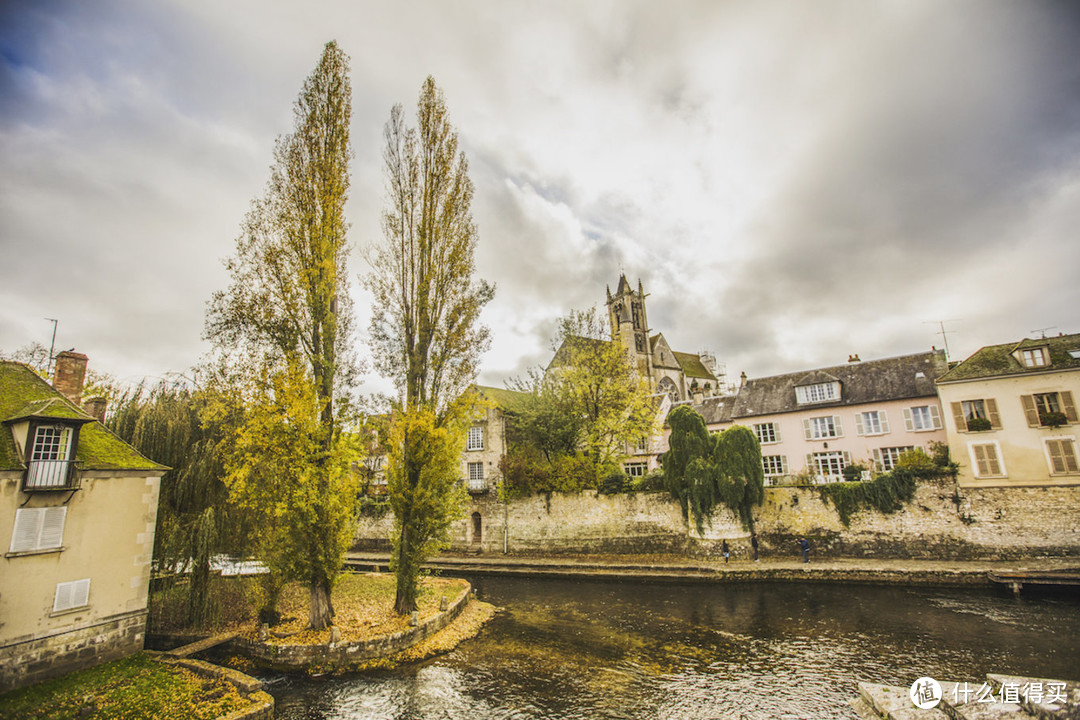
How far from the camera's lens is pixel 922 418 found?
Result: 26.7 metres

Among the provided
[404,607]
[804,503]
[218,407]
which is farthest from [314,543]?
[804,503]

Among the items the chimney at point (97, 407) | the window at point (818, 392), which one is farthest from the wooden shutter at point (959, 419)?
the chimney at point (97, 407)

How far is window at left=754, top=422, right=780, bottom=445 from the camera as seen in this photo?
3105cm

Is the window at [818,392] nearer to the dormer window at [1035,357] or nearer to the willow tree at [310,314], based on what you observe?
the dormer window at [1035,357]

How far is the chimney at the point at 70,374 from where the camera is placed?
43.9 feet

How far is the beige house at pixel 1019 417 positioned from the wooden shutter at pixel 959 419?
0.04 m

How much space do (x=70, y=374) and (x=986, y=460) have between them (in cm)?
3493

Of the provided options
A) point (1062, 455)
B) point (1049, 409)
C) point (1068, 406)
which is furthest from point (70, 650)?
point (1068, 406)

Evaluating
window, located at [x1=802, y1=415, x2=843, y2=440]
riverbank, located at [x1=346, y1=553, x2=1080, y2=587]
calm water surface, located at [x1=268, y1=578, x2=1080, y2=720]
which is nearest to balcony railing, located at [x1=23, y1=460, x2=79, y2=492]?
calm water surface, located at [x1=268, y1=578, x2=1080, y2=720]

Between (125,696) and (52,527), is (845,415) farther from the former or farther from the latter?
(52,527)

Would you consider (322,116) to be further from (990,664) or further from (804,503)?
(804,503)

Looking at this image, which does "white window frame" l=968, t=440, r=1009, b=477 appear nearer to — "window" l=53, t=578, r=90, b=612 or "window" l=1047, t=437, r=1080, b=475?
"window" l=1047, t=437, r=1080, b=475

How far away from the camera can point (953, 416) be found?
22.8 metres

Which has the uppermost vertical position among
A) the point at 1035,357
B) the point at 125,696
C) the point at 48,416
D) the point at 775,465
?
the point at 1035,357
